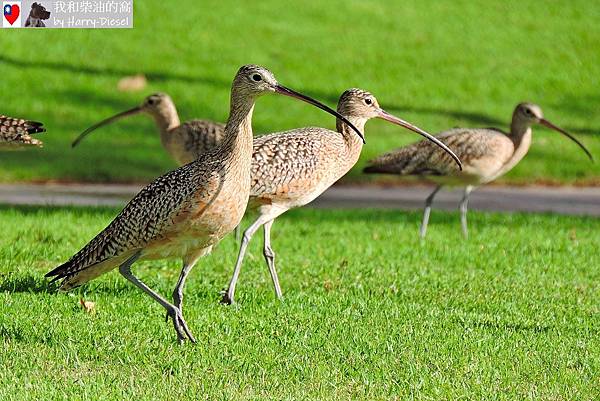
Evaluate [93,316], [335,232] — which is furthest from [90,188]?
[93,316]

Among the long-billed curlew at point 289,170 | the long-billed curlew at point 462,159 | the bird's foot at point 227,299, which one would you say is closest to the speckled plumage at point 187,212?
the bird's foot at point 227,299

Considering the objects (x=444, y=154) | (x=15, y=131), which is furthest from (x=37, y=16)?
(x=15, y=131)

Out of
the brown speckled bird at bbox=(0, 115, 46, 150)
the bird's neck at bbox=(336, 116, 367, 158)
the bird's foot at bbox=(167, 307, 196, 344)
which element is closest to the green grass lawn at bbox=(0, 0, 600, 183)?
the brown speckled bird at bbox=(0, 115, 46, 150)

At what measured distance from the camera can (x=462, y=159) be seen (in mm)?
12711

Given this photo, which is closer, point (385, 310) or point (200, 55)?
point (385, 310)

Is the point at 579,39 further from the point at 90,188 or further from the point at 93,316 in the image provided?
the point at 93,316

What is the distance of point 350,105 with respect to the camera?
32.8 ft

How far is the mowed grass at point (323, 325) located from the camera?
617 centimetres

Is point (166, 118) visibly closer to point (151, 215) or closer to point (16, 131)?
point (16, 131)

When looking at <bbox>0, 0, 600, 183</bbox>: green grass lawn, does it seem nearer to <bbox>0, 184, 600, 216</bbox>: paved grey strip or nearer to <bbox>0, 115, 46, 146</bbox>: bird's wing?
<bbox>0, 184, 600, 216</bbox>: paved grey strip

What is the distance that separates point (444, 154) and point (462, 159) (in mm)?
209

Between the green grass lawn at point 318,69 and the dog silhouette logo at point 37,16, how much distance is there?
0.41 metres

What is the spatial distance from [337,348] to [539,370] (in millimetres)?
1170

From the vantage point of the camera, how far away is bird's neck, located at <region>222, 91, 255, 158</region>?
7035 millimetres
